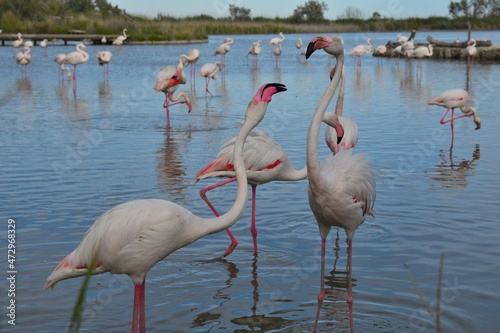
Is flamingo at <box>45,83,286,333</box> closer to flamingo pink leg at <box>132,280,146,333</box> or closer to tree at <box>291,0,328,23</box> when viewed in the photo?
flamingo pink leg at <box>132,280,146,333</box>

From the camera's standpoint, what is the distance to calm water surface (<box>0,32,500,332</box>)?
4.71 metres

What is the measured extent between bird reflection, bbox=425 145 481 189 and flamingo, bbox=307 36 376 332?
3.51 metres

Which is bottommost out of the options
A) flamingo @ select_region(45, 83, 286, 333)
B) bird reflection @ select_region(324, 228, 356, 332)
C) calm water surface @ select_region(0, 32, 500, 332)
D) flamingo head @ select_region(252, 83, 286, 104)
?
bird reflection @ select_region(324, 228, 356, 332)

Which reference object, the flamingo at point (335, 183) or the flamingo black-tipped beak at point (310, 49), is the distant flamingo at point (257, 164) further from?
the flamingo black-tipped beak at point (310, 49)

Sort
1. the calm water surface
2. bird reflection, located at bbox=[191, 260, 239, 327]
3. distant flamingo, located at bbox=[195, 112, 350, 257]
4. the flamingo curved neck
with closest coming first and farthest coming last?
the flamingo curved neck → bird reflection, located at bbox=[191, 260, 239, 327] → the calm water surface → distant flamingo, located at bbox=[195, 112, 350, 257]

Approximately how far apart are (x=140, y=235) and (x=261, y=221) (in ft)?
9.53

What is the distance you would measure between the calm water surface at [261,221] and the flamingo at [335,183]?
1.69 ft

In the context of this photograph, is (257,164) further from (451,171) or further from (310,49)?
(451,171)

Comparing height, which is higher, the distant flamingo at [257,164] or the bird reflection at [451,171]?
the distant flamingo at [257,164]

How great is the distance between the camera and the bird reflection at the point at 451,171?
8188 millimetres

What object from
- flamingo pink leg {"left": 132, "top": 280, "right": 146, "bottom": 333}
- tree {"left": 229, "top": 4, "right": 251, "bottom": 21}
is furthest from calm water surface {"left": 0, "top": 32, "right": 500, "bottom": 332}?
tree {"left": 229, "top": 4, "right": 251, "bottom": 21}

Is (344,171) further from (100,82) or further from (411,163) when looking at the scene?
(100,82)

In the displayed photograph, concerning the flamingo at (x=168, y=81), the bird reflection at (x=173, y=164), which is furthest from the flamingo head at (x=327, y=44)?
the flamingo at (x=168, y=81)

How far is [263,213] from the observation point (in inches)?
276
